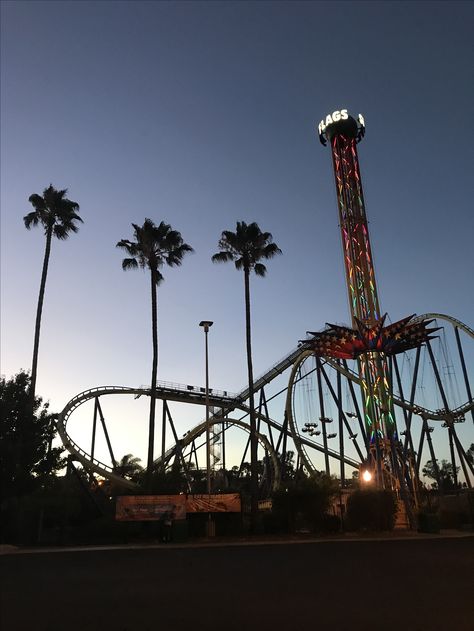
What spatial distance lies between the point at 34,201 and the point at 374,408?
2773 cm

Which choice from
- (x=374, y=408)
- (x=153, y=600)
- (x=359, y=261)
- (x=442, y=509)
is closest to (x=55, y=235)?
(x=359, y=261)

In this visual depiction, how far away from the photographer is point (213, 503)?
26.5 metres

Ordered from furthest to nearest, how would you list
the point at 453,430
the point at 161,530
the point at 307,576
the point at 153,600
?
1. the point at 453,430
2. the point at 161,530
3. the point at 307,576
4. the point at 153,600

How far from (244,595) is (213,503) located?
1856 centimetres

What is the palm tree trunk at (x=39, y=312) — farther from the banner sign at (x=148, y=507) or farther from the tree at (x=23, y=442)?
the banner sign at (x=148, y=507)

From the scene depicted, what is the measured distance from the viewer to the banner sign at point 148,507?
24.9 m

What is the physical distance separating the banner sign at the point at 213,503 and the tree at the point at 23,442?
27.6 feet

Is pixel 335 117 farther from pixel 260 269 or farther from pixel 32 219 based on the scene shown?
pixel 32 219

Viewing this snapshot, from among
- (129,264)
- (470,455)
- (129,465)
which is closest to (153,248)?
(129,264)

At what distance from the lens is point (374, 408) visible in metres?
35.3

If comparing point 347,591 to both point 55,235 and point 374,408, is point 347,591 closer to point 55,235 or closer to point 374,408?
point 374,408

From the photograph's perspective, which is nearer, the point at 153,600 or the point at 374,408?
the point at 153,600

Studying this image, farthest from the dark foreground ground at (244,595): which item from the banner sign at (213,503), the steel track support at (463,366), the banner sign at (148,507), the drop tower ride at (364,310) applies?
the steel track support at (463,366)

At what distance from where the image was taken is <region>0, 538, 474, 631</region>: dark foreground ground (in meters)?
6.68
